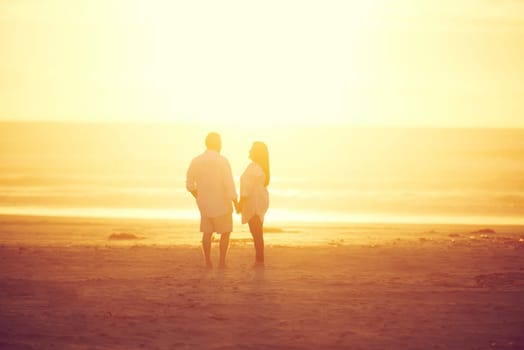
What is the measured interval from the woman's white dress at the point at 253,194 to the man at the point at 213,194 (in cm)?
23

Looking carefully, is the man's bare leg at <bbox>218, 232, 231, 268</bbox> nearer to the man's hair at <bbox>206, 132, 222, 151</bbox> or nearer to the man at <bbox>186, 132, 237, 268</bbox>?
the man at <bbox>186, 132, 237, 268</bbox>

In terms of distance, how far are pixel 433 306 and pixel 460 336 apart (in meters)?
1.46

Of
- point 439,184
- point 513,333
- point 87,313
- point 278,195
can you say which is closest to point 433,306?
point 513,333

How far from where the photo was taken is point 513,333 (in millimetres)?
8008

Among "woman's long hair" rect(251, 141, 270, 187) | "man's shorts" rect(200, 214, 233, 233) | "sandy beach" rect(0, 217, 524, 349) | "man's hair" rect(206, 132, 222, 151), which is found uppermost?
"man's hair" rect(206, 132, 222, 151)

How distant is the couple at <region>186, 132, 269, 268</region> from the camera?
41.4ft

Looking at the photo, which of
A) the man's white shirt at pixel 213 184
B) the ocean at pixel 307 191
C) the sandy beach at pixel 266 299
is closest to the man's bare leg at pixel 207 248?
the sandy beach at pixel 266 299

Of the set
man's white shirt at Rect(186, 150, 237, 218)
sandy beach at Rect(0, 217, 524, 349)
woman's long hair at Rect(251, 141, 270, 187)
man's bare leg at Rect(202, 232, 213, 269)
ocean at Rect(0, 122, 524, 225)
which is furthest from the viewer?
ocean at Rect(0, 122, 524, 225)

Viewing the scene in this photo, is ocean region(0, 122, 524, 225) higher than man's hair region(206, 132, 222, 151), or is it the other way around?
man's hair region(206, 132, 222, 151)

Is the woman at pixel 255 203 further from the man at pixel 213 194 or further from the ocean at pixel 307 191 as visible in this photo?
the ocean at pixel 307 191

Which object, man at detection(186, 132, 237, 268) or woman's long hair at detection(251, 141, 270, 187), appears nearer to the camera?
man at detection(186, 132, 237, 268)

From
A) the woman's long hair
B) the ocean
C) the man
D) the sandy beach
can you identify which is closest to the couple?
the man

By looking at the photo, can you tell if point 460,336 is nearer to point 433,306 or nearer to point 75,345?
point 433,306

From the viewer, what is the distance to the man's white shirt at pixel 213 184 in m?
12.6
